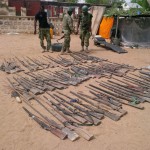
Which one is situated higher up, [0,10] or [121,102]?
[0,10]

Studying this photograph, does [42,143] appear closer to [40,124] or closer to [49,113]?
[40,124]

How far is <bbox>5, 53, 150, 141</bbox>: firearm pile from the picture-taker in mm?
4711

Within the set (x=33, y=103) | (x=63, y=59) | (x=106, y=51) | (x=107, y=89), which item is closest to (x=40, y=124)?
(x=33, y=103)

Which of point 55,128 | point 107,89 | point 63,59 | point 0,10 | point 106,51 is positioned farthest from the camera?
point 0,10

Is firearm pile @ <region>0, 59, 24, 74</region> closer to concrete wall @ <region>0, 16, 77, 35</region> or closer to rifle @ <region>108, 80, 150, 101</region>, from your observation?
rifle @ <region>108, 80, 150, 101</region>

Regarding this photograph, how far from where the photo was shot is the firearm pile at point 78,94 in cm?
471

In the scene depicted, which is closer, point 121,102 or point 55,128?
point 55,128

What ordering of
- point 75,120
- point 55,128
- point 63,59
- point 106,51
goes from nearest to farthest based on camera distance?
point 55,128 → point 75,120 → point 63,59 → point 106,51

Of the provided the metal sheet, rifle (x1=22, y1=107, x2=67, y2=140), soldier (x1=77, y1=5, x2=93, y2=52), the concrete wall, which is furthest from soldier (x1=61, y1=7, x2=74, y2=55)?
the concrete wall

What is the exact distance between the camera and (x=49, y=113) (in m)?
5.11

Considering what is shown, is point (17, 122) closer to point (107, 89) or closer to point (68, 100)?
point (68, 100)

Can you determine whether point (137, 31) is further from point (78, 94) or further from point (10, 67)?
point (78, 94)

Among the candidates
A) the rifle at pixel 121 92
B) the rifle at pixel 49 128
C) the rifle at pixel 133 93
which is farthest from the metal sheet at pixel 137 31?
the rifle at pixel 49 128

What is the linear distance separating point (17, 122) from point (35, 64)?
4.52m
